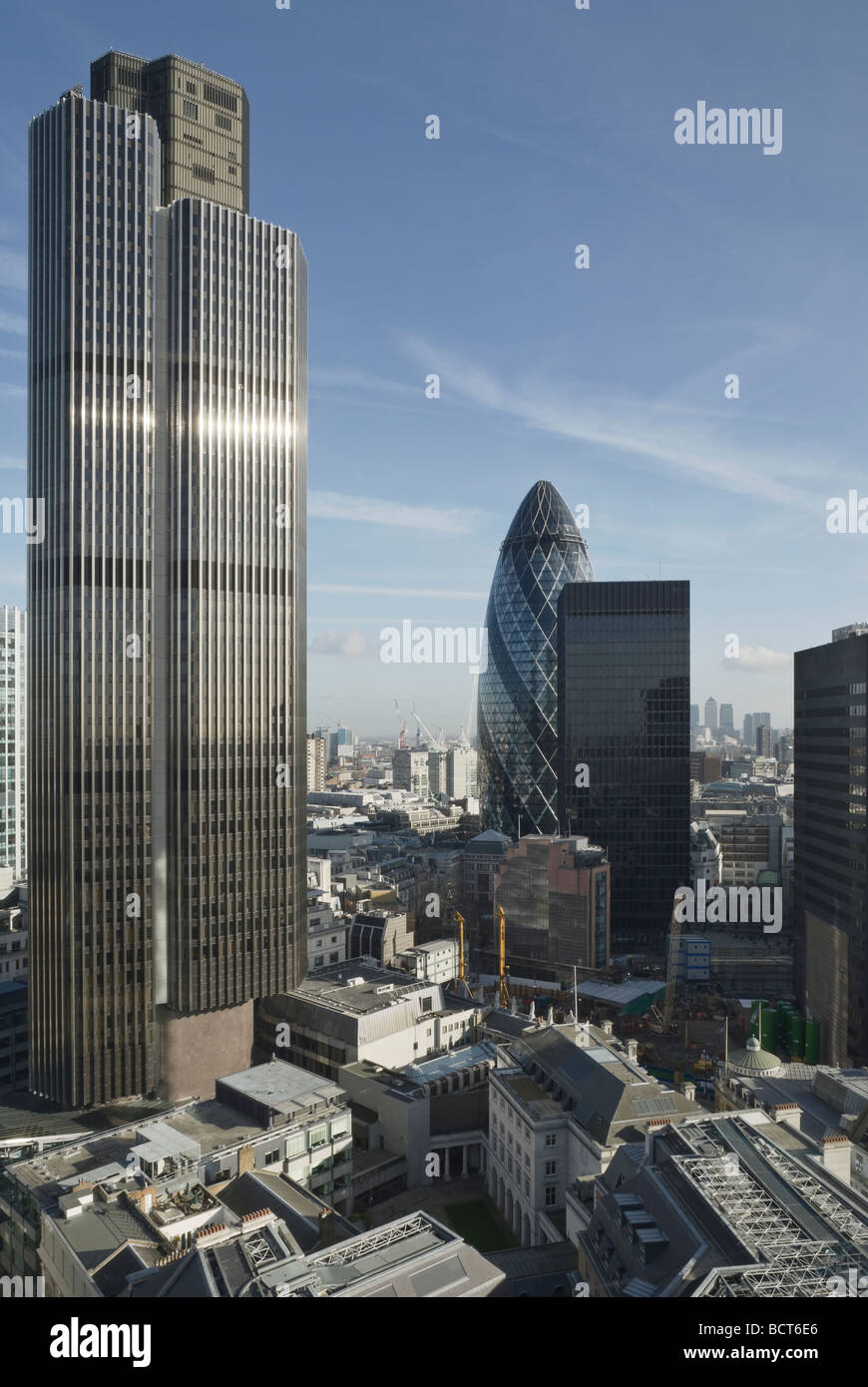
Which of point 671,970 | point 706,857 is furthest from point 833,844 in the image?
point 706,857

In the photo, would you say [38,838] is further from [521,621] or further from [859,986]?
[521,621]

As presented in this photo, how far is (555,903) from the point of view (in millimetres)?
119000

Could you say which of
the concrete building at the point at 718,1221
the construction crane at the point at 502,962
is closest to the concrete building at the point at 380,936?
the construction crane at the point at 502,962

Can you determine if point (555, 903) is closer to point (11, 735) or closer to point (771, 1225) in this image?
point (771, 1225)

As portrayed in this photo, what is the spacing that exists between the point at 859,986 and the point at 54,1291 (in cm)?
6071

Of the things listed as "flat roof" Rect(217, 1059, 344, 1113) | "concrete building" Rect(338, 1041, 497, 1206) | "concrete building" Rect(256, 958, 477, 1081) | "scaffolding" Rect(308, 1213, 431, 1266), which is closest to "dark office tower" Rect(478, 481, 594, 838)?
"concrete building" Rect(256, 958, 477, 1081)

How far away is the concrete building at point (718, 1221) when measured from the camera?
30.8m

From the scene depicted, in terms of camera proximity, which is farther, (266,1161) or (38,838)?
(38,838)

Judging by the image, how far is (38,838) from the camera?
7056cm

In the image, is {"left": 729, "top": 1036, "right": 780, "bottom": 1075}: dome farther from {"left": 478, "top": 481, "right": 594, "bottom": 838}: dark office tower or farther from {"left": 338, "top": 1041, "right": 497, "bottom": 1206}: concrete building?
{"left": 478, "top": 481, "right": 594, "bottom": 838}: dark office tower

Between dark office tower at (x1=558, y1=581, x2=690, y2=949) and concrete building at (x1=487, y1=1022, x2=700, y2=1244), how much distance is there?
73648 millimetres

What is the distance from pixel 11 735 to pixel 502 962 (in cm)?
8258
